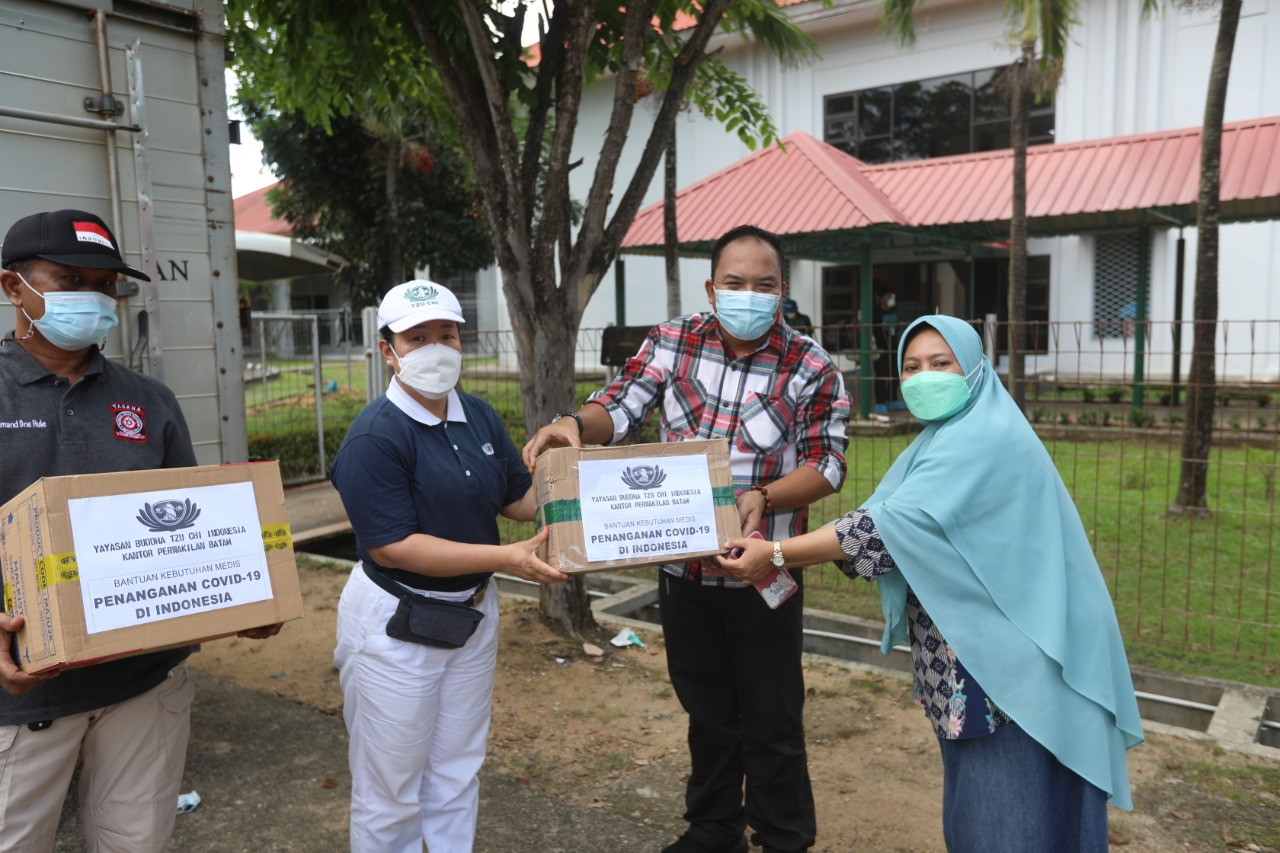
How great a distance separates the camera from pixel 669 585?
3.25 m

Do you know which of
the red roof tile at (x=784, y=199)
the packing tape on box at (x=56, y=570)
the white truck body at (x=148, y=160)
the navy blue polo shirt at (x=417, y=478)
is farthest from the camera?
the red roof tile at (x=784, y=199)

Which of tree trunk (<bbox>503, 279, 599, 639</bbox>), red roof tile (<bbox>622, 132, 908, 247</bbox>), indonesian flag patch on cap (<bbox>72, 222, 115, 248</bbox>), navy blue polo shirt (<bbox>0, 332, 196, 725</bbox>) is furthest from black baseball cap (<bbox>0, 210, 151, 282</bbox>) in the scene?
red roof tile (<bbox>622, 132, 908, 247</bbox>)

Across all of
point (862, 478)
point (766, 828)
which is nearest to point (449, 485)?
point (766, 828)

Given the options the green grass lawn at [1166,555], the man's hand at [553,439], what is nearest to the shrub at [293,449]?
the green grass lawn at [1166,555]

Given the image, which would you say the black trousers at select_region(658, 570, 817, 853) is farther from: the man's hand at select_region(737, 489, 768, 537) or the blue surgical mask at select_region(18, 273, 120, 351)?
the blue surgical mask at select_region(18, 273, 120, 351)

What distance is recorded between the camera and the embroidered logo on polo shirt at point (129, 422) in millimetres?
2467

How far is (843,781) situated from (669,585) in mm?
1391

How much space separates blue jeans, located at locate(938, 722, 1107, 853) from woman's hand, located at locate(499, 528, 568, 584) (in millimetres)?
1148

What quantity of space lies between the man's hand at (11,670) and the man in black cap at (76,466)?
0.03ft

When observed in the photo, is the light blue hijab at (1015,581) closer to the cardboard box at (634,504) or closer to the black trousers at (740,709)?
the cardboard box at (634,504)

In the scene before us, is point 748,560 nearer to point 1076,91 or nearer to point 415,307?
point 415,307

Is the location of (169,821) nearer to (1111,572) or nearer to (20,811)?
(20,811)

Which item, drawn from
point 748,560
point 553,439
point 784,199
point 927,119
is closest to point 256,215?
point 927,119

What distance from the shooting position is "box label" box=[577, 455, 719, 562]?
266cm
